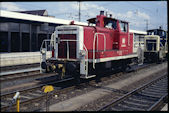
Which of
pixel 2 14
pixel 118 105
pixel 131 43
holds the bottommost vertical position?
pixel 118 105

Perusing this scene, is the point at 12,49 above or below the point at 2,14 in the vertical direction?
below

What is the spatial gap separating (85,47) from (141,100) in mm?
3211

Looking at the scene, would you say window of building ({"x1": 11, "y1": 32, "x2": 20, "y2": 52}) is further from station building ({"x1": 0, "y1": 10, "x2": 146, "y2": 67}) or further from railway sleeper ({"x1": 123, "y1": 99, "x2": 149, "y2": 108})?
railway sleeper ({"x1": 123, "y1": 99, "x2": 149, "y2": 108})

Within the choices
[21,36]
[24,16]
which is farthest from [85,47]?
[21,36]

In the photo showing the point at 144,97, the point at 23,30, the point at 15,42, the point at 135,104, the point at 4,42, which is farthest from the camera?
the point at 23,30

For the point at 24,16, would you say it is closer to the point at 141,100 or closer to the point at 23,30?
the point at 23,30

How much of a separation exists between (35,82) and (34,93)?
2098mm

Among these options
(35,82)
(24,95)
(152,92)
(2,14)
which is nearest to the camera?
(24,95)

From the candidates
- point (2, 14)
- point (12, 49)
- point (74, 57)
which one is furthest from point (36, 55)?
point (74, 57)

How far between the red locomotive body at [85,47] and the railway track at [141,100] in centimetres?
195

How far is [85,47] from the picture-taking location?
→ 8.23 metres

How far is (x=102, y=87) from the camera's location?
8836 mm

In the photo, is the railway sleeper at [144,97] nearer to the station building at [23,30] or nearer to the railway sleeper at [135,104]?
the railway sleeper at [135,104]

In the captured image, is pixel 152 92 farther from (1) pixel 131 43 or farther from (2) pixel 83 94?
(1) pixel 131 43
